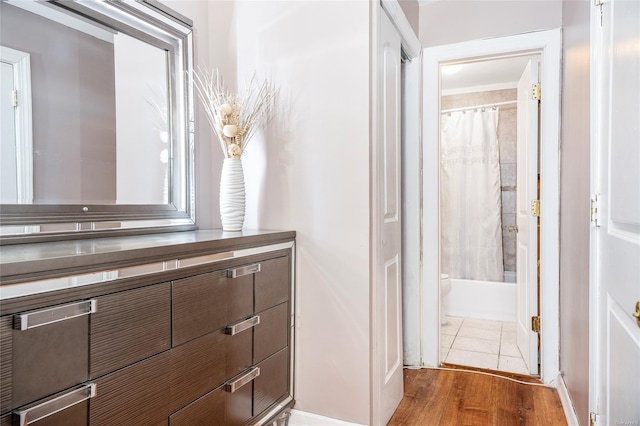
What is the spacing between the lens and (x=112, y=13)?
1558 millimetres

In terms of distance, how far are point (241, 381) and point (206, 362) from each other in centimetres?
22

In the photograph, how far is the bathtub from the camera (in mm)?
3824

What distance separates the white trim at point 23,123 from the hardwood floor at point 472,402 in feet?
6.08

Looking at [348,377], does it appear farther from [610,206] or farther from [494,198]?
[494,198]

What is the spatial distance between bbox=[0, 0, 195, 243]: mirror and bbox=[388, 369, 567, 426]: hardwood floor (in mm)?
1571

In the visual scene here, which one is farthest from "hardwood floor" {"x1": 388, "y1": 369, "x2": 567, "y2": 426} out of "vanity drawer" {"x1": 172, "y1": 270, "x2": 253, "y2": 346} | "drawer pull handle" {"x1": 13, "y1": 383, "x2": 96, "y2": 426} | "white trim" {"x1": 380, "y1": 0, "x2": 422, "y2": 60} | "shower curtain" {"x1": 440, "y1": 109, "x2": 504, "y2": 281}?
"white trim" {"x1": 380, "y1": 0, "x2": 422, "y2": 60}

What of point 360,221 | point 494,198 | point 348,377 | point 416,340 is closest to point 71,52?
point 360,221

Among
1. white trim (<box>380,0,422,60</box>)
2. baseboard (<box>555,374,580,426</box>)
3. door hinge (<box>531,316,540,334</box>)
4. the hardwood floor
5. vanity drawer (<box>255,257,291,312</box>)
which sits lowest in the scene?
the hardwood floor

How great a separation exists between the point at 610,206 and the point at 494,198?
3149 mm

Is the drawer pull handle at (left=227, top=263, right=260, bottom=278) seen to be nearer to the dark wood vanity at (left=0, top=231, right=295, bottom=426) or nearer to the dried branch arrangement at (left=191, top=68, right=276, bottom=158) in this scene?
the dark wood vanity at (left=0, top=231, right=295, bottom=426)

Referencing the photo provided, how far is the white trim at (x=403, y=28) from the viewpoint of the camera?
1.90m

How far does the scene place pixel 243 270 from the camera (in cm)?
150

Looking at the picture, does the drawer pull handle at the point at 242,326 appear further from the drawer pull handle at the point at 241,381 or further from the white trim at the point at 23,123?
the white trim at the point at 23,123

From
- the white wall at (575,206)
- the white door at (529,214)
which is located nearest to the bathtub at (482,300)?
the white door at (529,214)
